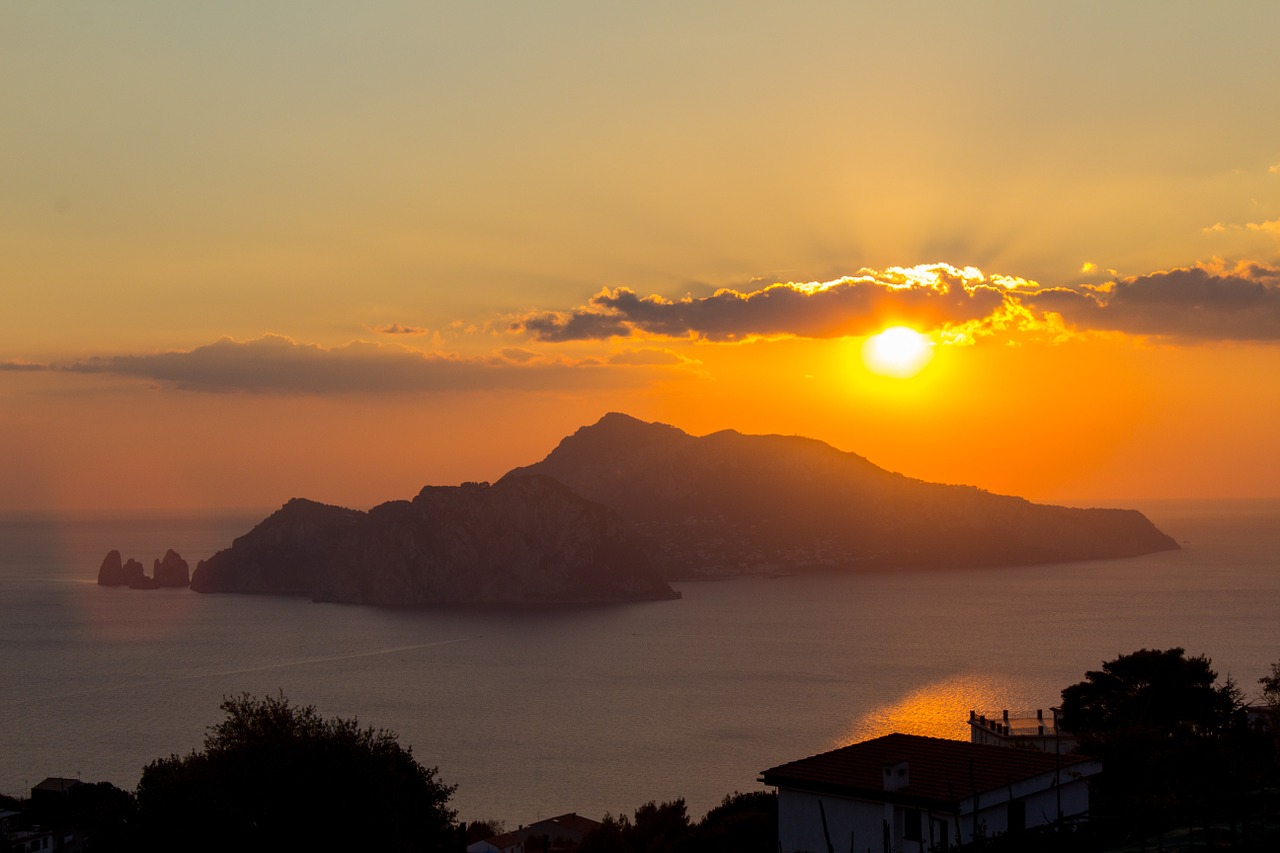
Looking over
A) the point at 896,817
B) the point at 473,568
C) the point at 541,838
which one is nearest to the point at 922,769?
the point at 896,817

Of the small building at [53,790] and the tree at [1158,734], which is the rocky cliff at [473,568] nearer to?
the small building at [53,790]

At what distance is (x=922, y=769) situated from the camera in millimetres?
22203

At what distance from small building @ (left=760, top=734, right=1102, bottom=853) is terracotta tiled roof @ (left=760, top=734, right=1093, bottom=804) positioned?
18mm

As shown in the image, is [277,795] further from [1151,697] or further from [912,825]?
[1151,697]

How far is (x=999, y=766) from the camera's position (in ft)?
72.3

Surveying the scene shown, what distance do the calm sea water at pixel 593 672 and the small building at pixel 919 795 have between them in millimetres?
37413

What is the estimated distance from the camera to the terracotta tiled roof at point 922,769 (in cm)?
2103

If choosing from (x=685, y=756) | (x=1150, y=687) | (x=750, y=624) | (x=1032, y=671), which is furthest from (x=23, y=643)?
(x=1150, y=687)

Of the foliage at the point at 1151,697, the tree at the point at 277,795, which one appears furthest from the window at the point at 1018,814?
the foliage at the point at 1151,697

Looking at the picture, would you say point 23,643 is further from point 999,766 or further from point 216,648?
point 999,766

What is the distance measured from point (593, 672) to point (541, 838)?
6551 centimetres

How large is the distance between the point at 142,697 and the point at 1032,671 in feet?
251

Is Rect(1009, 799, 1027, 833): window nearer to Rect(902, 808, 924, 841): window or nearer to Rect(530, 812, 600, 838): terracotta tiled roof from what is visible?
Rect(902, 808, 924, 841): window

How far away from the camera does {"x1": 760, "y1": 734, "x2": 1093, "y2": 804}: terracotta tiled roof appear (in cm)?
2103
